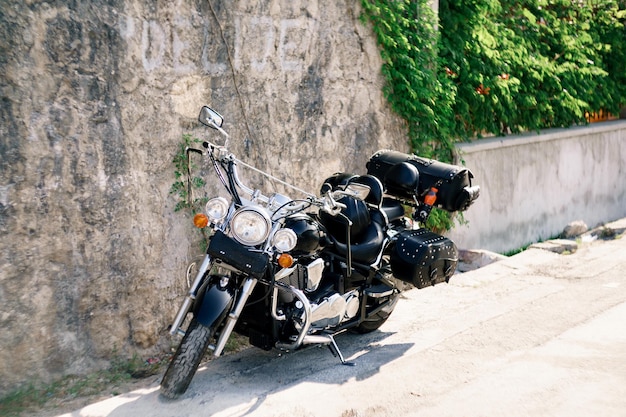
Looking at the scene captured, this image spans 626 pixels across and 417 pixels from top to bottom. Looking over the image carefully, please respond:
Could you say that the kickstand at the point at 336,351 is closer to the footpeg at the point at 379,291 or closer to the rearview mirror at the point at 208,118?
the footpeg at the point at 379,291

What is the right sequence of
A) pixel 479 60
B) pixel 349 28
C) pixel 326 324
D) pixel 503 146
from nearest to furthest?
1. pixel 326 324
2. pixel 349 28
3. pixel 479 60
4. pixel 503 146

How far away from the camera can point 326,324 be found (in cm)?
528

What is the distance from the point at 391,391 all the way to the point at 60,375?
6.94 ft

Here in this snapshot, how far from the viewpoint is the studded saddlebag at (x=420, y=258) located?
554 centimetres

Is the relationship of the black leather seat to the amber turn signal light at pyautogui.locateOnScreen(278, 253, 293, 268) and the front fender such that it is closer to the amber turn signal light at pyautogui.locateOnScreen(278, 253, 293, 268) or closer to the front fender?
the amber turn signal light at pyautogui.locateOnScreen(278, 253, 293, 268)

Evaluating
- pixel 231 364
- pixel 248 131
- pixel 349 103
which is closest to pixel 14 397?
pixel 231 364

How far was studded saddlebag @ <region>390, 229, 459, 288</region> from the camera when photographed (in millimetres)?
5543

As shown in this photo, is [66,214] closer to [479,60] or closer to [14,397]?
[14,397]

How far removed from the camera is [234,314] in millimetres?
4637

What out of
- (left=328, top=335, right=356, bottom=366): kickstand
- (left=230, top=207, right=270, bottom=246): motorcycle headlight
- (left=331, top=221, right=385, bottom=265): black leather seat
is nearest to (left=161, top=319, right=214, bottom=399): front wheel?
(left=230, top=207, right=270, bottom=246): motorcycle headlight

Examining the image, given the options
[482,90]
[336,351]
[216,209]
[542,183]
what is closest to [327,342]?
[336,351]

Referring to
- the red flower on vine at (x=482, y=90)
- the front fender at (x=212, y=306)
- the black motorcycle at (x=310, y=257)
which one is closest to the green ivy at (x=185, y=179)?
the black motorcycle at (x=310, y=257)

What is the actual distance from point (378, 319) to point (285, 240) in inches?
60.7

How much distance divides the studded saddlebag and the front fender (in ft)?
4.80
